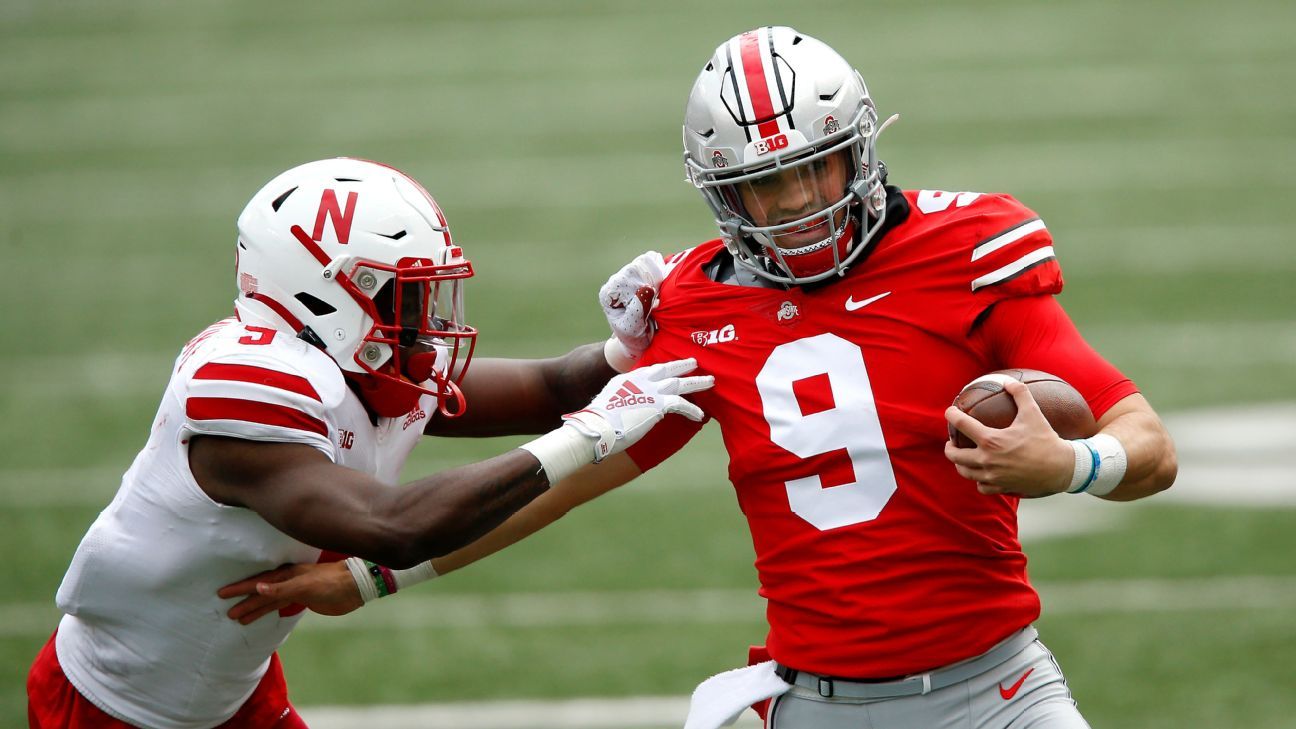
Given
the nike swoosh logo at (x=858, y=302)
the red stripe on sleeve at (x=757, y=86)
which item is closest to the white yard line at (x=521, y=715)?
the nike swoosh logo at (x=858, y=302)

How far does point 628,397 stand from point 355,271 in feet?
2.02

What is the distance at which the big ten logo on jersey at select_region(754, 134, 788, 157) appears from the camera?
3.09 metres

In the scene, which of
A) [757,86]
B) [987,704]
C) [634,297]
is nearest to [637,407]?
[634,297]

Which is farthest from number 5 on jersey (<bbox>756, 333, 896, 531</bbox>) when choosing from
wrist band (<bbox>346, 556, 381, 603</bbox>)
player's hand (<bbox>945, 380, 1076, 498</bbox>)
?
wrist band (<bbox>346, 556, 381, 603</bbox>)

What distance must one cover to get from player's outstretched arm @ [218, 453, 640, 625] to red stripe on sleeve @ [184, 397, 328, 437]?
1.33ft

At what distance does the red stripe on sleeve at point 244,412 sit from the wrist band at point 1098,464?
4.83 ft

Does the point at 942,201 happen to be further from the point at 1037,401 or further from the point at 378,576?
the point at 378,576

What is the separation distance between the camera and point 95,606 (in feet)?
11.2

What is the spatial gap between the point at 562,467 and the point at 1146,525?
4.01 m

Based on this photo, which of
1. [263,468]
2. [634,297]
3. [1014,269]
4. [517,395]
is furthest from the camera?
[517,395]

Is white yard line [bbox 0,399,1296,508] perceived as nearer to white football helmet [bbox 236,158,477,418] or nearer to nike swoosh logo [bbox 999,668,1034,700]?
nike swoosh logo [bbox 999,668,1034,700]

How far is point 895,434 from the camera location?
309cm

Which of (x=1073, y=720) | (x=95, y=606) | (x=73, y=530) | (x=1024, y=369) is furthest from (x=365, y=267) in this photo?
(x=73, y=530)

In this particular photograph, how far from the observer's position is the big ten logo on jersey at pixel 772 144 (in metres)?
3.09
